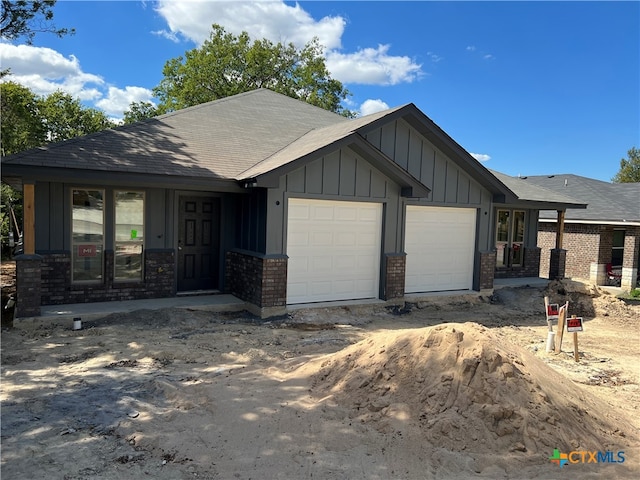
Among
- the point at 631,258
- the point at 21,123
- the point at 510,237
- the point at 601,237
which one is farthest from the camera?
the point at 601,237

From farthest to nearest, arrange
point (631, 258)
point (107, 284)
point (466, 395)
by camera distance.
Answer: point (631, 258) → point (107, 284) → point (466, 395)

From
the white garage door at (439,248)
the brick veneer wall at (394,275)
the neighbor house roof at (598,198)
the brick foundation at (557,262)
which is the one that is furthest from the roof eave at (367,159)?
the neighbor house roof at (598,198)

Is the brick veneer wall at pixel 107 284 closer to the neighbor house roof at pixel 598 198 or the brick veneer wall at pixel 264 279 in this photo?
the brick veneer wall at pixel 264 279

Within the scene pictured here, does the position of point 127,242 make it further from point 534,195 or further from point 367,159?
point 534,195

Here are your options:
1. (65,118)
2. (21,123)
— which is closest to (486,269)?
(21,123)

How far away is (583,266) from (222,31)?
2667 cm

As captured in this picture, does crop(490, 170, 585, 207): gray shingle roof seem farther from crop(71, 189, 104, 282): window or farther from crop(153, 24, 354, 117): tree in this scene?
crop(153, 24, 354, 117): tree

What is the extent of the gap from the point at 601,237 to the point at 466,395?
59.0ft

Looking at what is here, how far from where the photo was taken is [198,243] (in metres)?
10.7

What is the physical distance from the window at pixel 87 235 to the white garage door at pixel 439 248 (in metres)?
6.88

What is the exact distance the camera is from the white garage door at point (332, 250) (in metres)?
9.97

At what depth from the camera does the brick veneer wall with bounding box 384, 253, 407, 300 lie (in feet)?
35.9

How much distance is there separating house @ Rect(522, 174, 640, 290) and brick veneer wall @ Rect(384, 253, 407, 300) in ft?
31.4

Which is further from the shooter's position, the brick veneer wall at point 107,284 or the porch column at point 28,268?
the brick veneer wall at point 107,284
